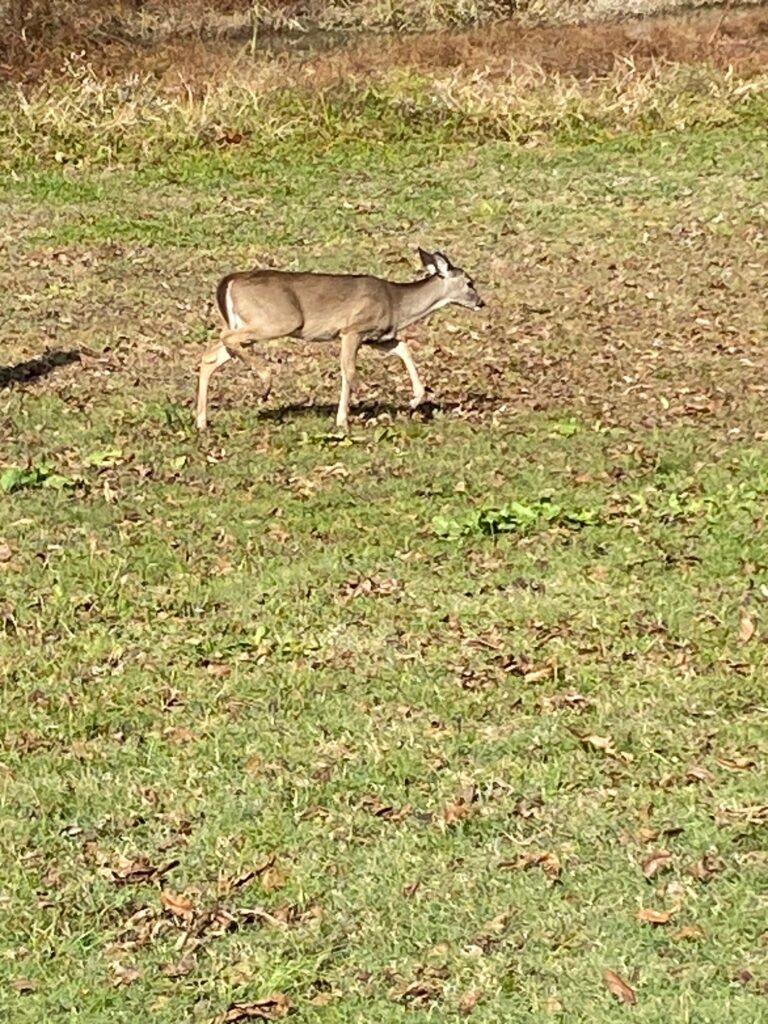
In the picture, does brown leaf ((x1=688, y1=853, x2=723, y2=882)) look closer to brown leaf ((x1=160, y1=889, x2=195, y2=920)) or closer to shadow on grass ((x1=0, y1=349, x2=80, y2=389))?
brown leaf ((x1=160, y1=889, x2=195, y2=920))

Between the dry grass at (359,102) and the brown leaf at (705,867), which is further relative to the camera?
the dry grass at (359,102)

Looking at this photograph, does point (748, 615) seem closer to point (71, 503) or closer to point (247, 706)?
point (247, 706)

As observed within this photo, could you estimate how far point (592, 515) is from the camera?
9.82m

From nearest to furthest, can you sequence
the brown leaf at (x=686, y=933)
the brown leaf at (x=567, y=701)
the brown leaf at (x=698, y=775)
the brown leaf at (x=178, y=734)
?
the brown leaf at (x=686, y=933) < the brown leaf at (x=698, y=775) < the brown leaf at (x=178, y=734) < the brown leaf at (x=567, y=701)

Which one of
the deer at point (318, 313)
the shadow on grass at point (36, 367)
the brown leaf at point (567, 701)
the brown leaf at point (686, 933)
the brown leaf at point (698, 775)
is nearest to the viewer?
the brown leaf at point (686, 933)

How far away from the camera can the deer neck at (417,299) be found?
41.8 feet

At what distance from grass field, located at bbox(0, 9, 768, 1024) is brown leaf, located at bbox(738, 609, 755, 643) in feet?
0.10

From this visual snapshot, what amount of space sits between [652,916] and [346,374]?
22.8 ft

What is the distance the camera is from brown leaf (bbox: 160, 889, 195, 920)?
5.84 m

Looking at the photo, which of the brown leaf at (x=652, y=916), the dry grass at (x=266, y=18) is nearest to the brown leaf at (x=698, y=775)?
the brown leaf at (x=652, y=916)

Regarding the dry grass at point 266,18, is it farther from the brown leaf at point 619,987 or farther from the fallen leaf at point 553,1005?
the fallen leaf at point 553,1005

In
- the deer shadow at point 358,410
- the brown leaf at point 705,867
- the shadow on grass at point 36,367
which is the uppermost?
the brown leaf at point 705,867

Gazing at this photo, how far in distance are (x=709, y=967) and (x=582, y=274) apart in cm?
1250

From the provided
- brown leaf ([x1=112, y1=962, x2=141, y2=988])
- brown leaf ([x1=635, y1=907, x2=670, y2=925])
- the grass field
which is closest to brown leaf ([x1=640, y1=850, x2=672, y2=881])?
the grass field
